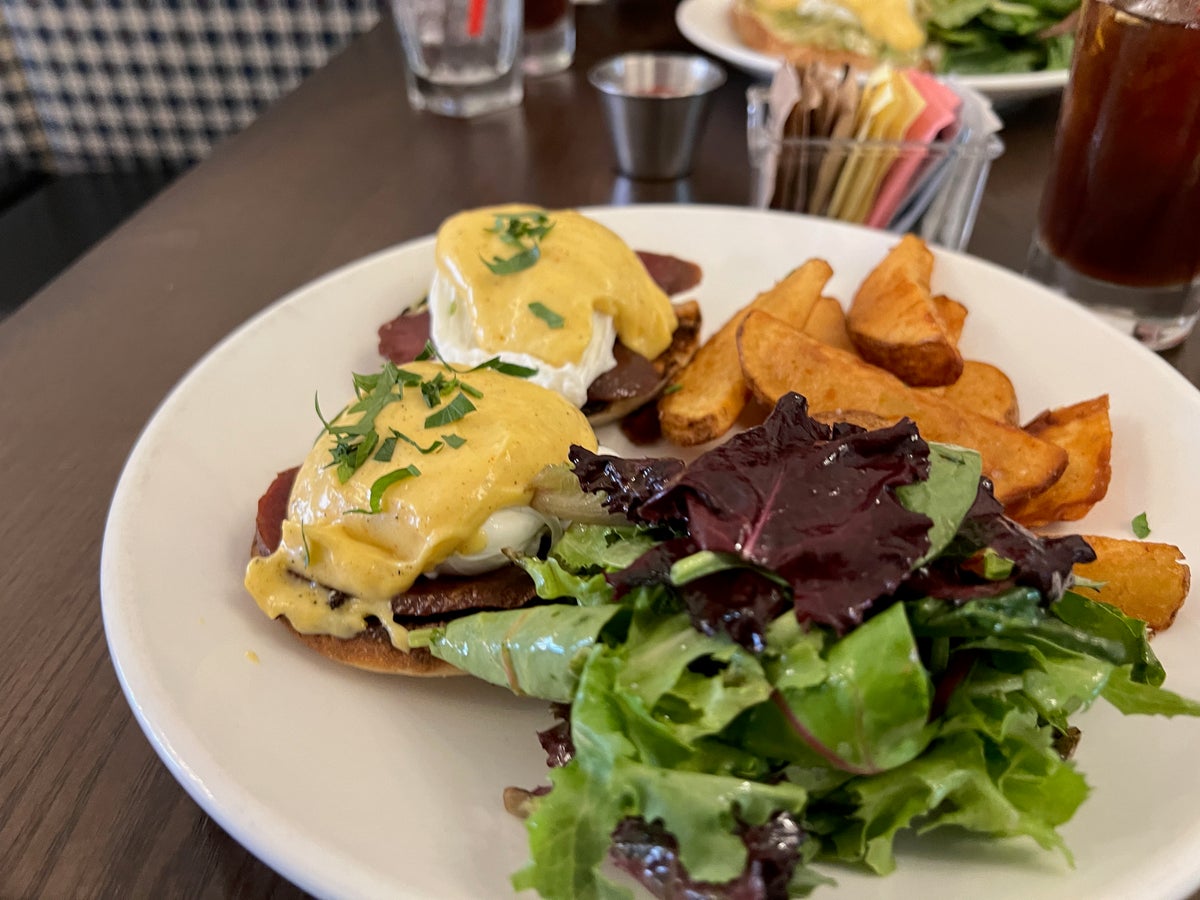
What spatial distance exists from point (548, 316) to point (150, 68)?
480 centimetres

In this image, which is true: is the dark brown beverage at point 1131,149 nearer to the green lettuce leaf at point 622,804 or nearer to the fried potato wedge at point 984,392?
the fried potato wedge at point 984,392

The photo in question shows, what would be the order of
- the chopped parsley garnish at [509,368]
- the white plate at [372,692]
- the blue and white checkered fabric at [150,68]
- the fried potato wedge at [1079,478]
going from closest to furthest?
the white plate at [372,692], the fried potato wedge at [1079,478], the chopped parsley garnish at [509,368], the blue and white checkered fabric at [150,68]

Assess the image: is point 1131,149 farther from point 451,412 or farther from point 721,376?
point 451,412

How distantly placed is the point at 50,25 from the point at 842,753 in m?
6.12

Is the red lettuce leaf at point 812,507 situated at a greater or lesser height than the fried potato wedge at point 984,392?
greater

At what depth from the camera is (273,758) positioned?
1.12m

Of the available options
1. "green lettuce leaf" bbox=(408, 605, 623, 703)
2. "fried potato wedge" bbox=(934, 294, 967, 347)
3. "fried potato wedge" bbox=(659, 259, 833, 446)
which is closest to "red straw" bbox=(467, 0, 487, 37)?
"fried potato wedge" bbox=(659, 259, 833, 446)

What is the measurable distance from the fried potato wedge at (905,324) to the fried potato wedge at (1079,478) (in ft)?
0.81

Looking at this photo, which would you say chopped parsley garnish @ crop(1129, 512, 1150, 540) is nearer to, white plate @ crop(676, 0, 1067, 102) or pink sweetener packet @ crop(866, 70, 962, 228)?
pink sweetener packet @ crop(866, 70, 962, 228)

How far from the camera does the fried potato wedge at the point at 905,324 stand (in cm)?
167

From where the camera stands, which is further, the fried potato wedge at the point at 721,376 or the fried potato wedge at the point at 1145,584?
the fried potato wedge at the point at 721,376

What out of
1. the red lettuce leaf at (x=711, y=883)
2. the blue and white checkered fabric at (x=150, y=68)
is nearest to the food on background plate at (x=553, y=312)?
the red lettuce leaf at (x=711, y=883)

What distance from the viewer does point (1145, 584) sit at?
1254 mm

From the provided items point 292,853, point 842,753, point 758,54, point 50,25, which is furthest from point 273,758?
point 50,25
